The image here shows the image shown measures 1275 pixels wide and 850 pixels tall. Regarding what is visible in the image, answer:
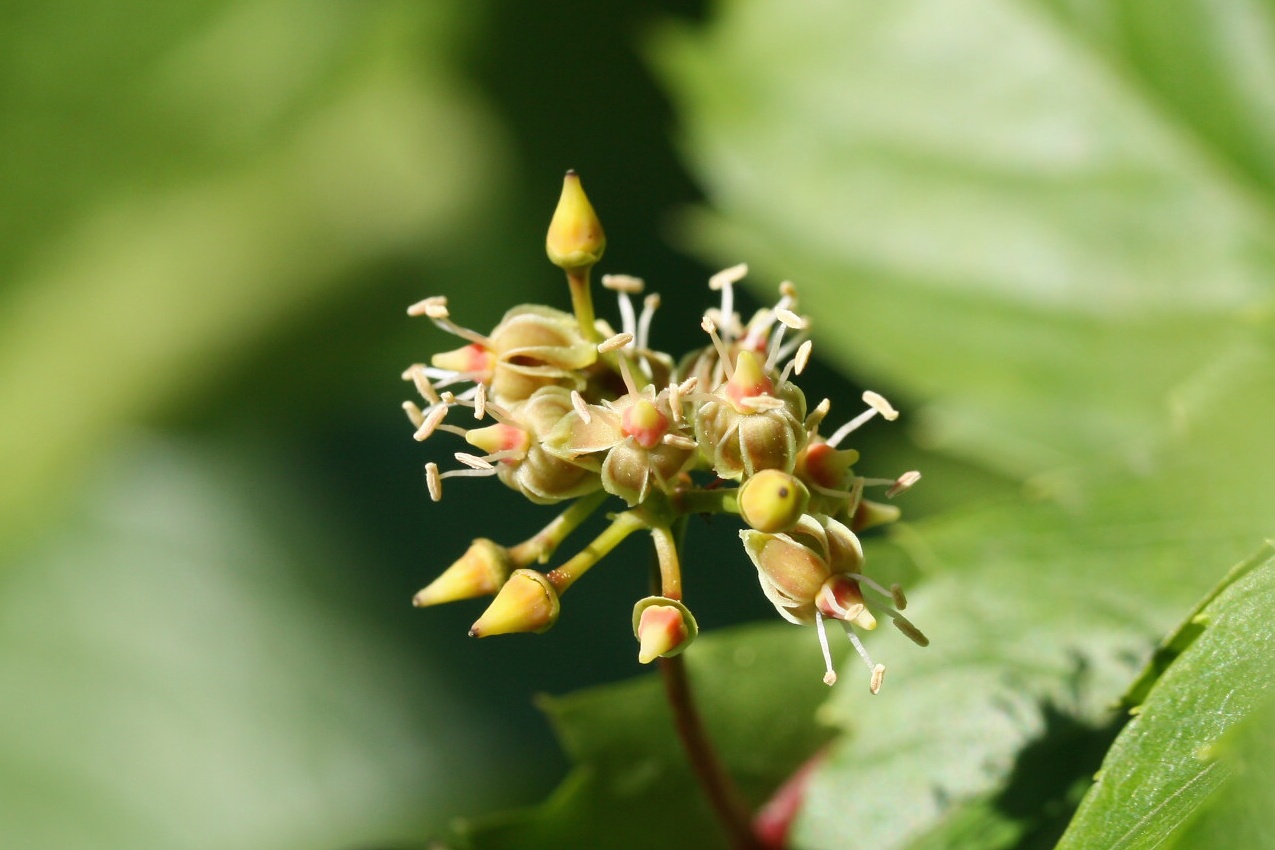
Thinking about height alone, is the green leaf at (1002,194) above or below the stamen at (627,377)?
below

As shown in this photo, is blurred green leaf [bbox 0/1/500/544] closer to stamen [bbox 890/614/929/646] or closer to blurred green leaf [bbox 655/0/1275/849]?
blurred green leaf [bbox 655/0/1275/849]

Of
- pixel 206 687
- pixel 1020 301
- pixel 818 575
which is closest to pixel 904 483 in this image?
pixel 818 575

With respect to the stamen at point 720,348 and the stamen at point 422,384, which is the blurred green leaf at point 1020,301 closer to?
the stamen at point 720,348

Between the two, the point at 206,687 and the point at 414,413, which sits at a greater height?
the point at 414,413

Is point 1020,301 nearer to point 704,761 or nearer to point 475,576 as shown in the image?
point 704,761

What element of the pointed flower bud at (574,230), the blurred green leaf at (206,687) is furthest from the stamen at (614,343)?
the blurred green leaf at (206,687)

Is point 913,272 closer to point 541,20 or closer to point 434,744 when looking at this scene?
point 541,20

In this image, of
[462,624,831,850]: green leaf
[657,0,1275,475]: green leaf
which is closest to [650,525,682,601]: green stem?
[462,624,831,850]: green leaf
